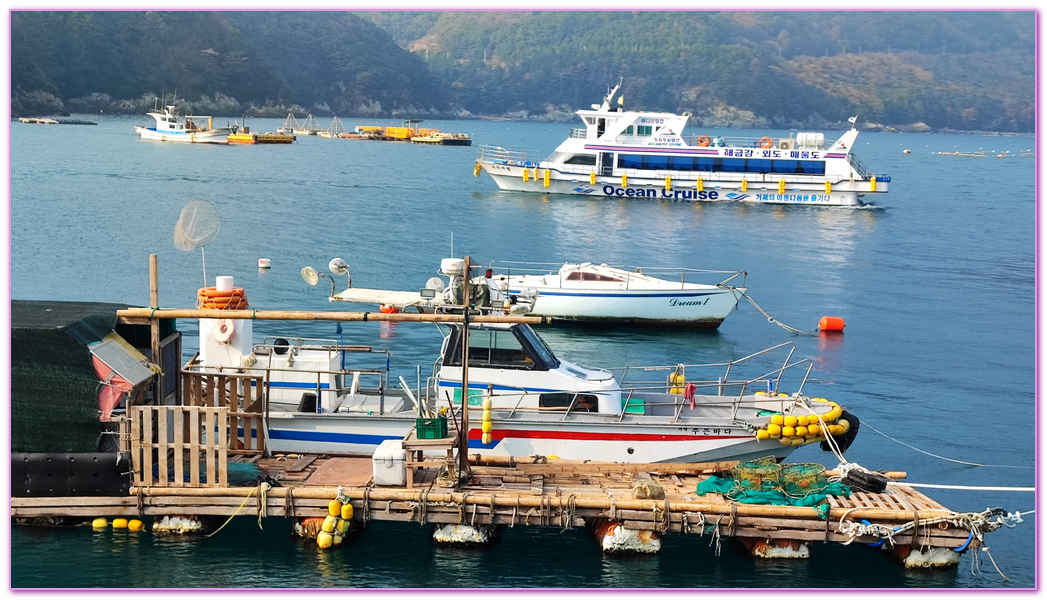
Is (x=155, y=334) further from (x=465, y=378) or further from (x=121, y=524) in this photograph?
(x=465, y=378)

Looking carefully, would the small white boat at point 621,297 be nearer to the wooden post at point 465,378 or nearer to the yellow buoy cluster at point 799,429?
the yellow buoy cluster at point 799,429

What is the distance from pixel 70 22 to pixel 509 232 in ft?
525

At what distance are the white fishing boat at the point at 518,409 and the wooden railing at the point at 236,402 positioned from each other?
0.27 meters

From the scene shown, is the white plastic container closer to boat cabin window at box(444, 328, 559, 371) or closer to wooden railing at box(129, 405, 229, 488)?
wooden railing at box(129, 405, 229, 488)

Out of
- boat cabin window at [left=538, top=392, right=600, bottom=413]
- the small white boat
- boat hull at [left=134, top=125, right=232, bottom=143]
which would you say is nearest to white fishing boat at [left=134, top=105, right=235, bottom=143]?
boat hull at [left=134, top=125, right=232, bottom=143]

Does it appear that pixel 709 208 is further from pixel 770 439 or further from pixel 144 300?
pixel 770 439

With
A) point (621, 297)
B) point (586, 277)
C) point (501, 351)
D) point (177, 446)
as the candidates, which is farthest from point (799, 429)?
point (586, 277)

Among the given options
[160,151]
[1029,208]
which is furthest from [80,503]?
[160,151]

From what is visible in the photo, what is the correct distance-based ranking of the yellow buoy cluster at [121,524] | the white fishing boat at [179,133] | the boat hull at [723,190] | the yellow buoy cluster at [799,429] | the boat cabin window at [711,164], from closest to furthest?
A: the yellow buoy cluster at [121,524], the yellow buoy cluster at [799,429], the boat cabin window at [711,164], the boat hull at [723,190], the white fishing boat at [179,133]

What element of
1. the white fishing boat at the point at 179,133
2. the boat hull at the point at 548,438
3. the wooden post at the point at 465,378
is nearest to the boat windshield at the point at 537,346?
the boat hull at the point at 548,438

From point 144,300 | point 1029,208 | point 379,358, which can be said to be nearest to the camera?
point 379,358

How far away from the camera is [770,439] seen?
2062 centimetres

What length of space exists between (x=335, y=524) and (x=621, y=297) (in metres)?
20.3

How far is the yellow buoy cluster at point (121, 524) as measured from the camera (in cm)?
1814
